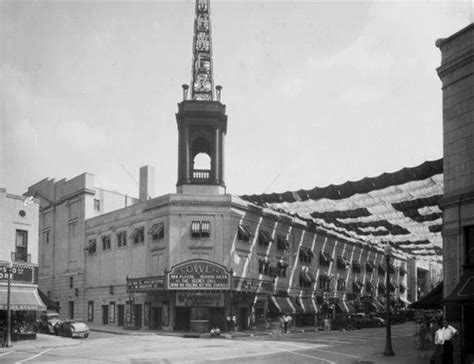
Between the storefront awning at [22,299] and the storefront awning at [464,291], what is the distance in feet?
91.4

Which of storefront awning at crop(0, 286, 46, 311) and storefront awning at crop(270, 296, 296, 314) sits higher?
storefront awning at crop(0, 286, 46, 311)

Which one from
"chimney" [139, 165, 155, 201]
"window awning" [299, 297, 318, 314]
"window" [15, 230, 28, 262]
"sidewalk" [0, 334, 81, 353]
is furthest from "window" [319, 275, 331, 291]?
"window" [15, 230, 28, 262]

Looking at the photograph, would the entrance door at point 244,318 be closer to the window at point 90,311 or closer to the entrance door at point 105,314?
the entrance door at point 105,314

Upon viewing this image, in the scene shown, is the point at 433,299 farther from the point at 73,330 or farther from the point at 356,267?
the point at 356,267

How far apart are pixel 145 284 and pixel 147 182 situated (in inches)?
829

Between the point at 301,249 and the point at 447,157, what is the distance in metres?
42.6

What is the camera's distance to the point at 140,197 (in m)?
72.2

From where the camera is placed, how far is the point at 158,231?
5466 cm

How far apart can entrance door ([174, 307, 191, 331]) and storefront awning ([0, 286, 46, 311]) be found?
43.5 ft

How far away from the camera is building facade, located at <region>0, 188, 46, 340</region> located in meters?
40.7

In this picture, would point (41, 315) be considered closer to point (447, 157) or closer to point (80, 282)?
point (80, 282)

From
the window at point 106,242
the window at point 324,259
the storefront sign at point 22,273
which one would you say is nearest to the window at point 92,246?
the window at point 106,242

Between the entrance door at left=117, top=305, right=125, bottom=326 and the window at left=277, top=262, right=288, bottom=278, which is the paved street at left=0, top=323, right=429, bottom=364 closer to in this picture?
the entrance door at left=117, top=305, right=125, bottom=326

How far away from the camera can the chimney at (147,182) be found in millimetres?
71713
